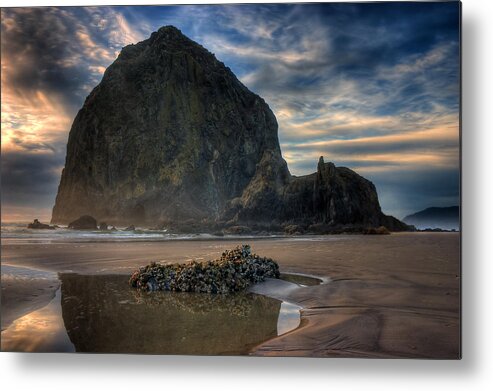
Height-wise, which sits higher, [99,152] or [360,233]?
[99,152]

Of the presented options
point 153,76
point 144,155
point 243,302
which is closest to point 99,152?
point 144,155

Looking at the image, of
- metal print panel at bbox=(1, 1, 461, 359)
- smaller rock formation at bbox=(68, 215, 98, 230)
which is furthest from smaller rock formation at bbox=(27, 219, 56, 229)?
smaller rock formation at bbox=(68, 215, 98, 230)

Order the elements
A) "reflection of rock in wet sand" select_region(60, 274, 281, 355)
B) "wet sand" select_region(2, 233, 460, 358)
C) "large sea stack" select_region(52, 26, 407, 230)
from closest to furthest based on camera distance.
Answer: "reflection of rock in wet sand" select_region(60, 274, 281, 355), "wet sand" select_region(2, 233, 460, 358), "large sea stack" select_region(52, 26, 407, 230)

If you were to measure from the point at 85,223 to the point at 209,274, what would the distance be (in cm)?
151

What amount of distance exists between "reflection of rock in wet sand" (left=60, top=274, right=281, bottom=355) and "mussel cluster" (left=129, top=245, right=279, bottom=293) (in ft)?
0.83

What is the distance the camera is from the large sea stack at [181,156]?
4.73 m

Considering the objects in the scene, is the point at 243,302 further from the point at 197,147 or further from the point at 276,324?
the point at 197,147

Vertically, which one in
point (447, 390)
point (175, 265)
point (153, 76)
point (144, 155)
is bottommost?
point (447, 390)

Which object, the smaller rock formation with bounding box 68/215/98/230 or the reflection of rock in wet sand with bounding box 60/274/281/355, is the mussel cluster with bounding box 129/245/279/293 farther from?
the smaller rock formation with bounding box 68/215/98/230

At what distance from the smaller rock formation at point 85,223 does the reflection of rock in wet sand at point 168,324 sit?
84cm

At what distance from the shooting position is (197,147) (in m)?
5.02

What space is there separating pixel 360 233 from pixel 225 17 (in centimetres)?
268

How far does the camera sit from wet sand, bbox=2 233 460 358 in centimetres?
376

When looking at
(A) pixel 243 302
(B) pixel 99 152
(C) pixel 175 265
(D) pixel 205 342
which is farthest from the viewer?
(B) pixel 99 152
